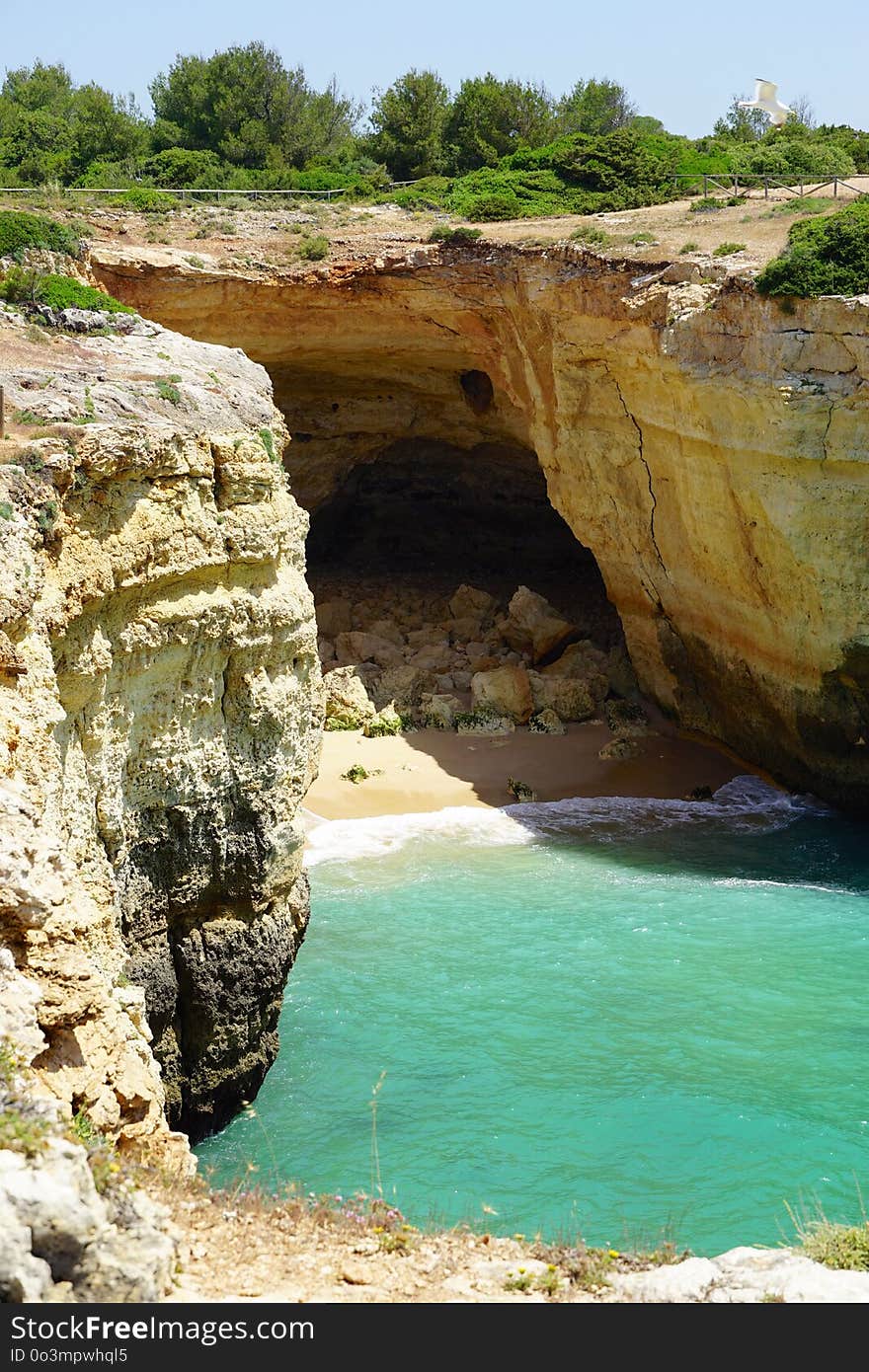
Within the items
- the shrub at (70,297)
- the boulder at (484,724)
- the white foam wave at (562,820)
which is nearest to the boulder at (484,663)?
A: the boulder at (484,724)

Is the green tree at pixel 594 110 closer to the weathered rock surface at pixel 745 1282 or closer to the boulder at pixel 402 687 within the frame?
the boulder at pixel 402 687

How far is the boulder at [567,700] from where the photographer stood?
1112 inches

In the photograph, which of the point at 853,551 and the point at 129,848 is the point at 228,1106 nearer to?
the point at 129,848

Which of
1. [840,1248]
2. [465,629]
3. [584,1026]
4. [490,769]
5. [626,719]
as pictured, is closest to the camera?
[840,1248]

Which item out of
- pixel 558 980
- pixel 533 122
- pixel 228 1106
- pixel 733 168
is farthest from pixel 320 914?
pixel 533 122

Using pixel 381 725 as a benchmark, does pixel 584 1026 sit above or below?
below

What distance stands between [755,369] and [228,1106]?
46.3 ft

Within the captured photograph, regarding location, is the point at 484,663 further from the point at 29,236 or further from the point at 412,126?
the point at 412,126

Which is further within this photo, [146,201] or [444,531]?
[444,531]

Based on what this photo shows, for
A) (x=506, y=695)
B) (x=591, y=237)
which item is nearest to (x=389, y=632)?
(x=506, y=695)

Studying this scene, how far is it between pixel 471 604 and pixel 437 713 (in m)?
5.86

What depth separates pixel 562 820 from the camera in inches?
966

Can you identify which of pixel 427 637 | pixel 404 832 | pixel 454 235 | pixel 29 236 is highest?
pixel 454 235

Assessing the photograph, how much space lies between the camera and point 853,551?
22.3m
